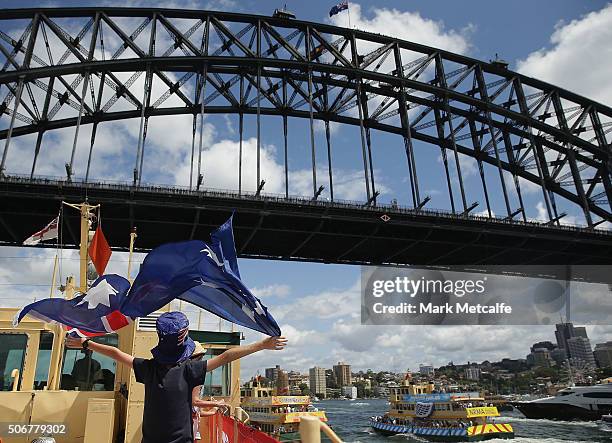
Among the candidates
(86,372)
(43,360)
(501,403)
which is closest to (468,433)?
(86,372)

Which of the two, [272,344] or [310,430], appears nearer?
[310,430]

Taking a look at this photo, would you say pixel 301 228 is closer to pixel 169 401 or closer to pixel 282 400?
pixel 282 400

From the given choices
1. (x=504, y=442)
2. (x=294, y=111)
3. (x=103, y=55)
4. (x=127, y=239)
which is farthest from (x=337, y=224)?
(x=103, y=55)

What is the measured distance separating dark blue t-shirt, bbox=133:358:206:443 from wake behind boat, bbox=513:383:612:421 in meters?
57.5

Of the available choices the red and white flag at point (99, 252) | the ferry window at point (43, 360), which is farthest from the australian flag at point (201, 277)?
the red and white flag at point (99, 252)

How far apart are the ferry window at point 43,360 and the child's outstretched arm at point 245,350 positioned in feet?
19.1

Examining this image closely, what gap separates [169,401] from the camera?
2941 mm

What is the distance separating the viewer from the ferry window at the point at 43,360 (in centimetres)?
768

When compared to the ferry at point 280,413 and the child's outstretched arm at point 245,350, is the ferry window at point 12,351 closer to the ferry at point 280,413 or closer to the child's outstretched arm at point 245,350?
the child's outstretched arm at point 245,350

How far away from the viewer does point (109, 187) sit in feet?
109

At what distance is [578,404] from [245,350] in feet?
192

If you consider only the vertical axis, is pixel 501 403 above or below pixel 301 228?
below

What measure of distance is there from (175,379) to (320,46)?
47774mm

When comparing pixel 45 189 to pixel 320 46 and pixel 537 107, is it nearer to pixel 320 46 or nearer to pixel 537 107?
pixel 320 46
